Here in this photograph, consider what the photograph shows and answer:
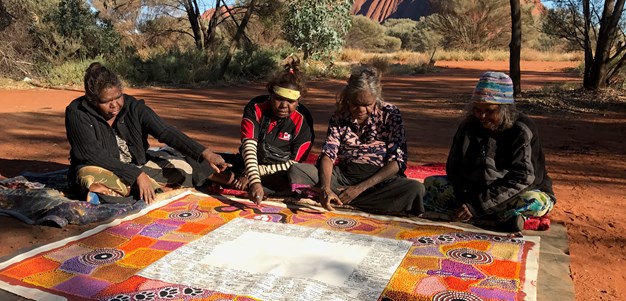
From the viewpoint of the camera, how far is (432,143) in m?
6.01

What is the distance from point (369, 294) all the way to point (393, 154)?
1.33m

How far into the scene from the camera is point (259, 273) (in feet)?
7.63

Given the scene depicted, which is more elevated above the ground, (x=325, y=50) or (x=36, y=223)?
(x=325, y=50)

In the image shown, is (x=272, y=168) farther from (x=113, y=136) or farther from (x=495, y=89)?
(x=495, y=89)

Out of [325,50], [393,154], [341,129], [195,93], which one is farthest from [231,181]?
[325,50]

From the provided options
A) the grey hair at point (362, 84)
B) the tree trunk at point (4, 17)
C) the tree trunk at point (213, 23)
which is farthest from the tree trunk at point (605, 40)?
the tree trunk at point (4, 17)

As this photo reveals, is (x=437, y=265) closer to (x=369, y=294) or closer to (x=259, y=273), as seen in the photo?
(x=369, y=294)

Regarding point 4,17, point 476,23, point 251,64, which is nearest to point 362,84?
point 4,17

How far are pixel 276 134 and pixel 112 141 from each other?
112 centimetres

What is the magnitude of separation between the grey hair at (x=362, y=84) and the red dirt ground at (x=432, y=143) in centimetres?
147

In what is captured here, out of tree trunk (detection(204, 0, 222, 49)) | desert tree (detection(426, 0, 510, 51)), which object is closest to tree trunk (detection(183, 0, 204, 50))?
tree trunk (detection(204, 0, 222, 49))

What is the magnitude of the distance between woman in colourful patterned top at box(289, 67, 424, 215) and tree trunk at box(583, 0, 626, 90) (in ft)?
25.4

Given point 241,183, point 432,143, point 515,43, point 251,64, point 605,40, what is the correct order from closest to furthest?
point 241,183, point 432,143, point 515,43, point 605,40, point 251,64

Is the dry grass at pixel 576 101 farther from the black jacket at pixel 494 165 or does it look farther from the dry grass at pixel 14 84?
the dry grass at pixel 14 84
